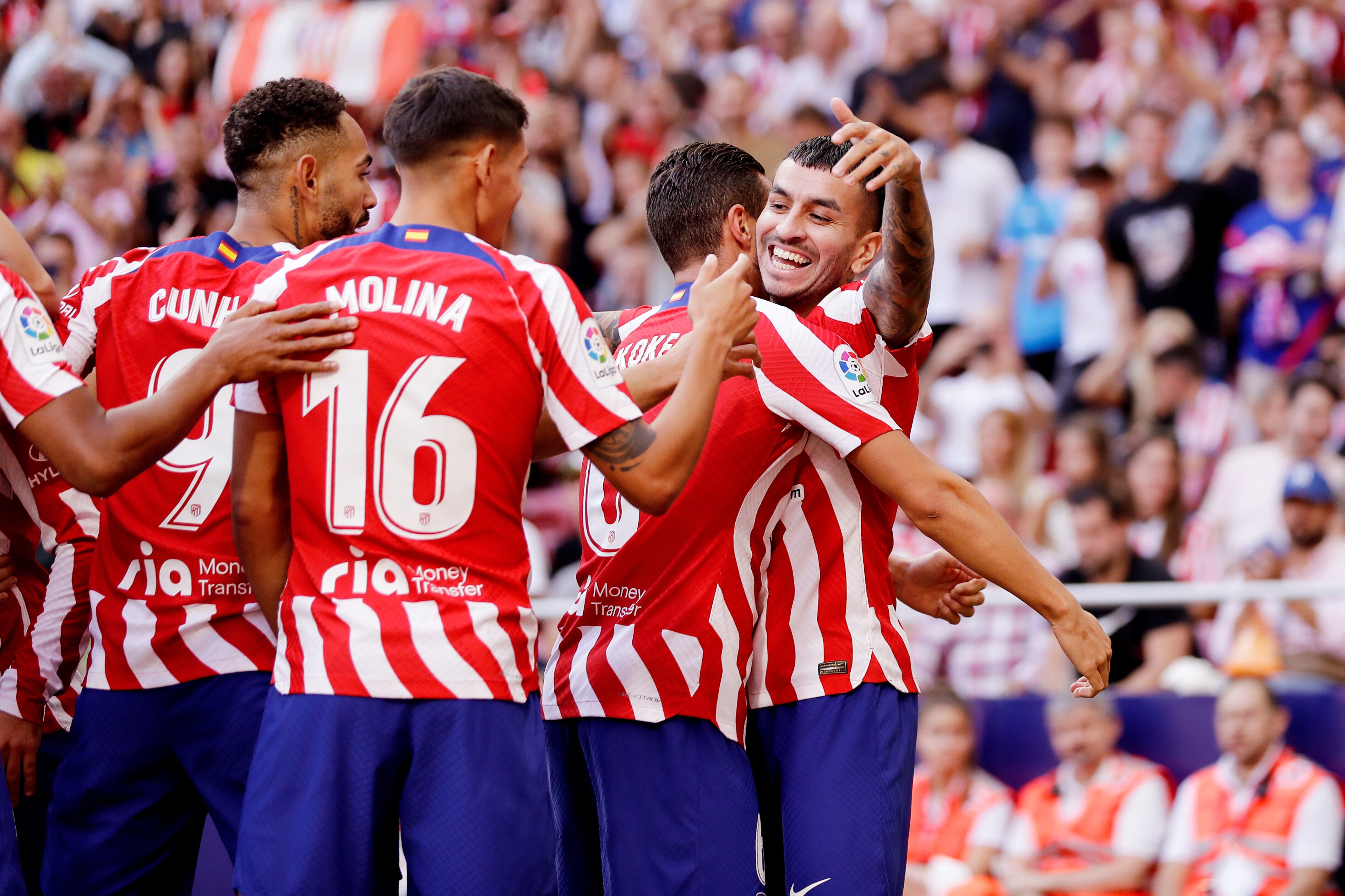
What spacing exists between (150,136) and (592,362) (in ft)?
36.4

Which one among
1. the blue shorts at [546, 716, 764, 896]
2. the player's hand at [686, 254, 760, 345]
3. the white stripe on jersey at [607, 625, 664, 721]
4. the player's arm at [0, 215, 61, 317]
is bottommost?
the blue shorts at [546, 716, 764, 896]

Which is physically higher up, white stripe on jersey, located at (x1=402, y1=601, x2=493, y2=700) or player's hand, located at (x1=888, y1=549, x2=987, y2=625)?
player's hand, located at (x1=888, y1=549, x2=987, y2=625)

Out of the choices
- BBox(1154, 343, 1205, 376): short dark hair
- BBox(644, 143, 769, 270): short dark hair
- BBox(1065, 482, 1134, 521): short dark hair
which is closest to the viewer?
BBox(644, 143, 769, 270): short dark hair

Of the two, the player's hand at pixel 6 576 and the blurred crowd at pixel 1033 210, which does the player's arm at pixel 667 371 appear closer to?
the player's hand at pixel 6 576

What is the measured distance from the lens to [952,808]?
24.0ft

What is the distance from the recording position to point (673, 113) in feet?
39.8

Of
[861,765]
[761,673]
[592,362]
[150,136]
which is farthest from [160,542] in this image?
[150,136]

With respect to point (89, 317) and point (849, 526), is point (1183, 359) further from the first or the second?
point (89, 317)

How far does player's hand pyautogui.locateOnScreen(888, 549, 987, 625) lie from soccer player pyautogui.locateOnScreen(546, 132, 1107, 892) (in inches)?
15.5

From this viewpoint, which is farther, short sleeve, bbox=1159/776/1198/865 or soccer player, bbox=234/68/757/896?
short sleeve, bbox=1159/776/1198/865

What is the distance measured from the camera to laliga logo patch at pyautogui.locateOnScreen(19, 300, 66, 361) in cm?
360

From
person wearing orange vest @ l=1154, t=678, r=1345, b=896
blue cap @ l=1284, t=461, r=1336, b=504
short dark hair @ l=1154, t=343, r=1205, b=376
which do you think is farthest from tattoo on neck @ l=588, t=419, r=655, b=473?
short dark hair @ l=1154, t=343, r=1205, b=376

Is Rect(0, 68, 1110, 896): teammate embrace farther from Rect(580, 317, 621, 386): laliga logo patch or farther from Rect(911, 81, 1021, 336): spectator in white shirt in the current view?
Rect(911, 81, 1021, 336): spectator in white shirt

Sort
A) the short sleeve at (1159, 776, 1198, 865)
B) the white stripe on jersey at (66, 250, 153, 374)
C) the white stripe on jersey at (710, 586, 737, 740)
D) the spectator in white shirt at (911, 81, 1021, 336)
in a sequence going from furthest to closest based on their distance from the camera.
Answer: the spectator in white shirt at (911, 81, 1021, 336) → the short sleeve at (1159, 776, 1198, 865) → the white stripe on jersey at (66, 250, 153, 374) → the white stripe on jersey at (710, 586, 737, 740)
